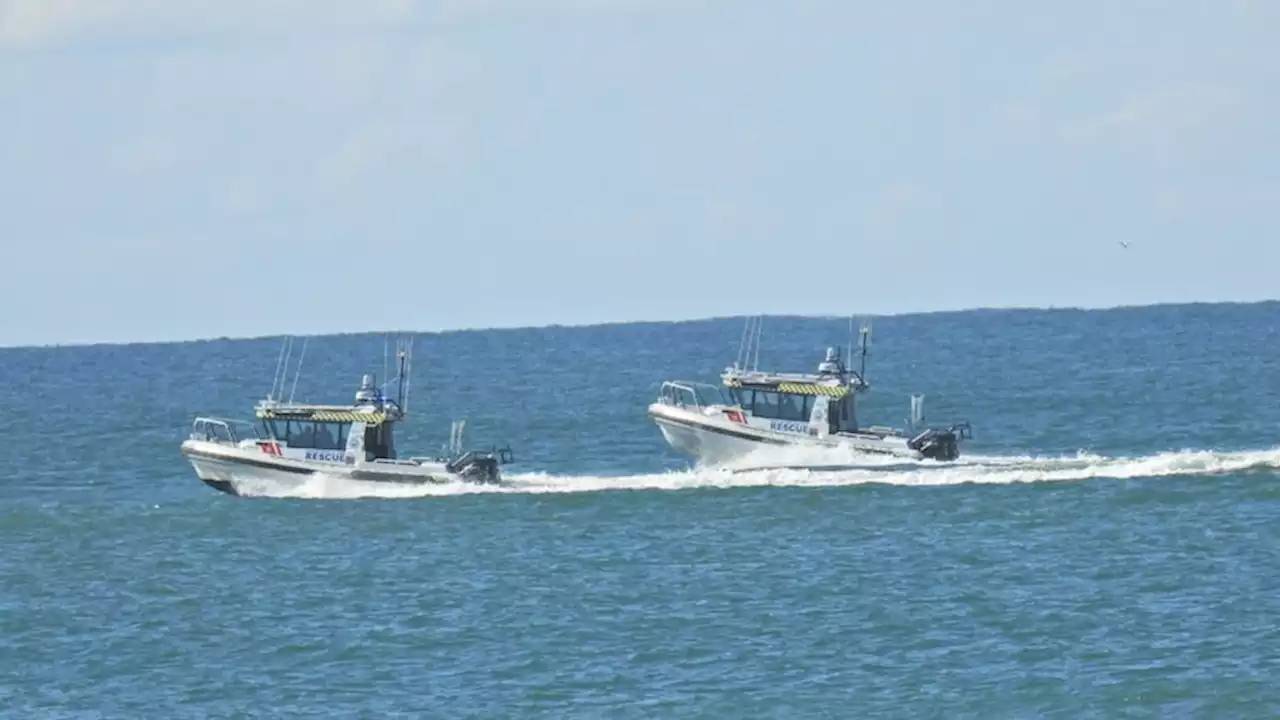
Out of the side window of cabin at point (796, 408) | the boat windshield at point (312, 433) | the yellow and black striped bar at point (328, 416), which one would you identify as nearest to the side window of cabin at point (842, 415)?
the side window of cabin at point (796, 408)

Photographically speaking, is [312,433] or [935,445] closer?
[312,433]

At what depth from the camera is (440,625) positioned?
149ft

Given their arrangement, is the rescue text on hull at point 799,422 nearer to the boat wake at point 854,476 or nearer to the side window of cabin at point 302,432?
the boat wake at point 854,476

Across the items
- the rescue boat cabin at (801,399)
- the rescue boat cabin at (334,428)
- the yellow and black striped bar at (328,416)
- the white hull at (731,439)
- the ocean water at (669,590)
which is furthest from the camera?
the rescue boat cabin at (801,399)

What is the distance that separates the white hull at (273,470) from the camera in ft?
198

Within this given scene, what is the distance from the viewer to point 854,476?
202 feet

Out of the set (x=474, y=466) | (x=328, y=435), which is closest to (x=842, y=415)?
(x=474, y=466)

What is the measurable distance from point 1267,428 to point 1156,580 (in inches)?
1377

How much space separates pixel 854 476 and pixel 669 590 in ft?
47.7

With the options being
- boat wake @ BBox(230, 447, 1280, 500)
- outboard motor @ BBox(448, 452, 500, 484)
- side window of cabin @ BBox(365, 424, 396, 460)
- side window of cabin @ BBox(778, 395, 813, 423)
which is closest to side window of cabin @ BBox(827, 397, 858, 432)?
side window of cabin @ BBox(778, 395, 813, 423)

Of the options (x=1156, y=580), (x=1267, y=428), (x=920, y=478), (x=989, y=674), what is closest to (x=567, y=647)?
(x=989, y=674)

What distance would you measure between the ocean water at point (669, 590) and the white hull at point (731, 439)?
611 millimetres

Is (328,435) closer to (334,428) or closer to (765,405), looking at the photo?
(334,428)

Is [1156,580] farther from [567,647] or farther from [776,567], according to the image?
[567,647]
